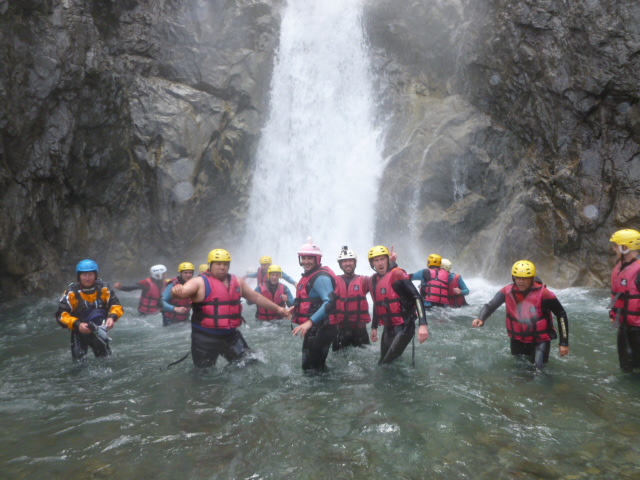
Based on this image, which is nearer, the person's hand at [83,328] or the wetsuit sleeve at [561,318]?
the wetsuit sleeve at [561,318]

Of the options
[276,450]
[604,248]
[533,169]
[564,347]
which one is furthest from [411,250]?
[276,450]

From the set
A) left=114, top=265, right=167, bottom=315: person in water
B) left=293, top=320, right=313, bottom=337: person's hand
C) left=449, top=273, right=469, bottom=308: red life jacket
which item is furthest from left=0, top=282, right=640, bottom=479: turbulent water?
left=114, top=265, right=167, bottom=315: person in water

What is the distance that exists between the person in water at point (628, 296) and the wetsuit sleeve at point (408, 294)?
262 cm

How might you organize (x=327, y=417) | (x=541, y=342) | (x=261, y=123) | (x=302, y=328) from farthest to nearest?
(x=261, y=123)
(x=541, y=342)
(x=302, y=328)
(x=327, y=417)

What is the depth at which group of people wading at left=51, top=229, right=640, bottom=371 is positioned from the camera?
20.2 ft

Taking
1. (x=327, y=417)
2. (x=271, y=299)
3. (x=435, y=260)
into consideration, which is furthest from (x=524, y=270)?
(x=271, y=299)

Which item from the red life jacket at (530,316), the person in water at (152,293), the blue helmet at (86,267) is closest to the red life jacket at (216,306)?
the blue helmet at (86,267)

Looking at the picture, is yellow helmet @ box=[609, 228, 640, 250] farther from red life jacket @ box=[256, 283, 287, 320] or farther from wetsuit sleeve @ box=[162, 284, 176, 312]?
red life jacket @ box=[256, 283, 287, 320]

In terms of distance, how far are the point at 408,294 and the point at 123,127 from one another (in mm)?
14859

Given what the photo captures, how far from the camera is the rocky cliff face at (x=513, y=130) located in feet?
51.9

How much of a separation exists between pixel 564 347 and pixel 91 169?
16.6 m

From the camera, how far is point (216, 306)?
6.44 m

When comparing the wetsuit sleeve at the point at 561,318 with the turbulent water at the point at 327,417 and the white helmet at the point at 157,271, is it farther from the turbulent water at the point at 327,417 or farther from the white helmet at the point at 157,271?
the white helmet at the point at 157,271

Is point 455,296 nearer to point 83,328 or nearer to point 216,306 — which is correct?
point 216,306
